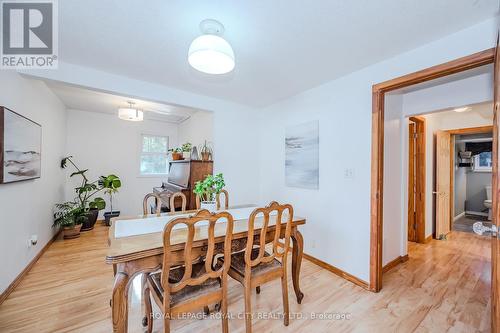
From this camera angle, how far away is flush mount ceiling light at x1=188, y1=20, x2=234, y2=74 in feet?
4.66

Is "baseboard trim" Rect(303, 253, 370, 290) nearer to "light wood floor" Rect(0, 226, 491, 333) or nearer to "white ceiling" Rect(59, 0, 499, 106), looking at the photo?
"light wood floor" Rect(0, 226, 491, 333)

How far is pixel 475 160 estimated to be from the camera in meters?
5.34

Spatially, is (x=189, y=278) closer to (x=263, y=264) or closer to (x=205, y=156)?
(x=263, y=264)

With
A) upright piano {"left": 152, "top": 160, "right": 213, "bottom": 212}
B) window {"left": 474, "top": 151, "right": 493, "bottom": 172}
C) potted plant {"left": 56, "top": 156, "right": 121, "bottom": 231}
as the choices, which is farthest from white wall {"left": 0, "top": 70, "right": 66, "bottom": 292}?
window {"left": 474, "top": 151, "right": 493, "bottom": 172}

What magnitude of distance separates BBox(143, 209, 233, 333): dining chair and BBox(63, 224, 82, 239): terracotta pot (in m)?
3.00

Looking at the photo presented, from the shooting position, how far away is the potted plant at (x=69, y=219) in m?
3.45

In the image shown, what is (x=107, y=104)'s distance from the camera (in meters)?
3.93

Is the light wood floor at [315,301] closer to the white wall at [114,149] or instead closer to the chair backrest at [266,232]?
the chair backrest at [266,232]

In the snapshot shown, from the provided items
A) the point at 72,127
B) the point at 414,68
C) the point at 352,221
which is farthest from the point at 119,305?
the point at 72,127

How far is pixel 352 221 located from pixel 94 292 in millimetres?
2864

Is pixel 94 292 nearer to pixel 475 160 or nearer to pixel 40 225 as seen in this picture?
pixel 40 225

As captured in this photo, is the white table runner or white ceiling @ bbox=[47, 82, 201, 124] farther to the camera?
white ceiling @ bbox=[47, 82, 201, 124]

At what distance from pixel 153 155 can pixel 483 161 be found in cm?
849

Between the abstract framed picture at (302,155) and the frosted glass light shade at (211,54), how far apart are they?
1672 mm
